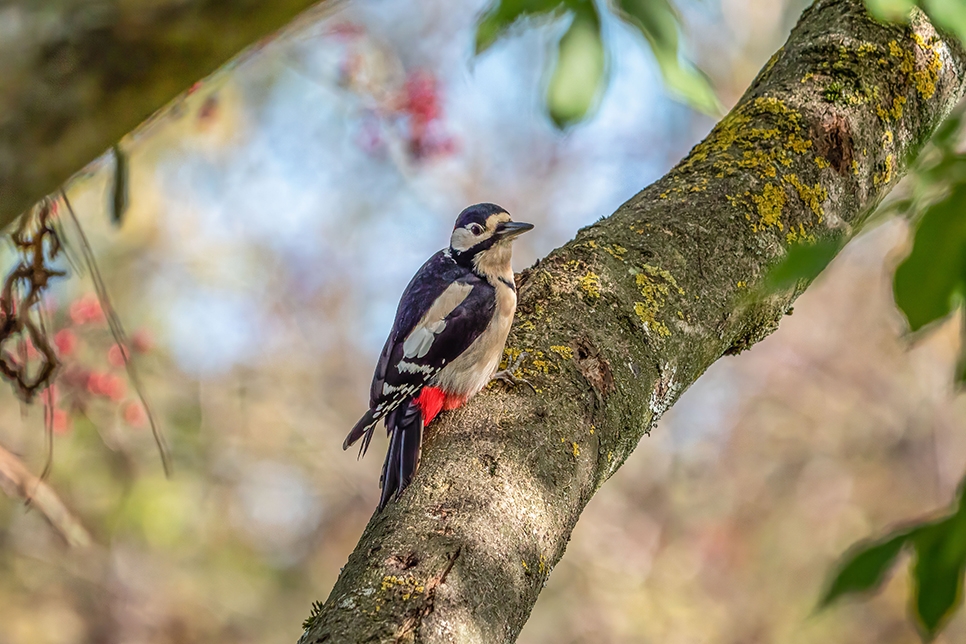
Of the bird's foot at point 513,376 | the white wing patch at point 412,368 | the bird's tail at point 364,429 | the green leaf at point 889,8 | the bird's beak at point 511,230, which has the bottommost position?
the green leaf at point 889,8

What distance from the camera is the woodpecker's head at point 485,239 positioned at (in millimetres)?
3055

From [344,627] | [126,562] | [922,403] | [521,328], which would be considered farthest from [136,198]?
[922,403]

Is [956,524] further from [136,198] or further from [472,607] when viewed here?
[136,198]

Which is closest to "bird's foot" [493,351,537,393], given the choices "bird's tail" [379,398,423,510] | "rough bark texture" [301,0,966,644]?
"rough bark texture" [301,0,966,644]

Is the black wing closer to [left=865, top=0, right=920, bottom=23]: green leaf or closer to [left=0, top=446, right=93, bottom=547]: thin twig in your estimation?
[left=0, top=446, right=93, bottom=547]: thin twig

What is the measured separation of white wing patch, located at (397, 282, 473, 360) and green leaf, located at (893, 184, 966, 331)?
1.89 m

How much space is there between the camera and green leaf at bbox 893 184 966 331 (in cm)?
90

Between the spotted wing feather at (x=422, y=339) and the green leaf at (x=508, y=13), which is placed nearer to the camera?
the green leaf at (x=508, y=13)

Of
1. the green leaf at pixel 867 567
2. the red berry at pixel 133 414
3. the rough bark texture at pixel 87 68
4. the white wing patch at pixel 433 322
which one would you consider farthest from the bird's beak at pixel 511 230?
the green leaf at pixel 867 567

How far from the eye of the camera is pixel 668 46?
119 cm

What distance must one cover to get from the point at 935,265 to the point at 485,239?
2.31 m

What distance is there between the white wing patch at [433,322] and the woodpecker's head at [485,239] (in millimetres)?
155

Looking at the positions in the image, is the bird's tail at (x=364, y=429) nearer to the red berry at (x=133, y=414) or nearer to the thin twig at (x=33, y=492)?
the thin twig at (x=33, y=492)

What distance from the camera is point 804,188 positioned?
7.55 feet
